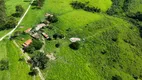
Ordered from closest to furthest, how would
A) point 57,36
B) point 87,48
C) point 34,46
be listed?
1. point 34,46
2. point 87,48
3. point 57,36

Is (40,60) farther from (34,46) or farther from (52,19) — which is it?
(52,19)

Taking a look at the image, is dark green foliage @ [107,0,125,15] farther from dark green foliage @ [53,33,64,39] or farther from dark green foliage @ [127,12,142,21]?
dark green foliage @ [53,33,64,39]

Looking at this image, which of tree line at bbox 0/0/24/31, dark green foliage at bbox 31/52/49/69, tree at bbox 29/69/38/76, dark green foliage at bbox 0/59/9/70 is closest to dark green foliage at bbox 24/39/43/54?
dark green foliage at bbox 31/52/49/69

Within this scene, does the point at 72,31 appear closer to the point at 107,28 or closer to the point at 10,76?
the point at 107,28

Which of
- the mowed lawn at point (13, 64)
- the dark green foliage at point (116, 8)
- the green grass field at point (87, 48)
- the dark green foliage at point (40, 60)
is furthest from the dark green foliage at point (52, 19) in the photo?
the dark green foliage at point (116, 8)

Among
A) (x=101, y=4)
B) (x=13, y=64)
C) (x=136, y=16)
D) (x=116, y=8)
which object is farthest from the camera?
(x=116, y=8)

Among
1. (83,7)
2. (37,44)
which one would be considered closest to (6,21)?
(37,44)
